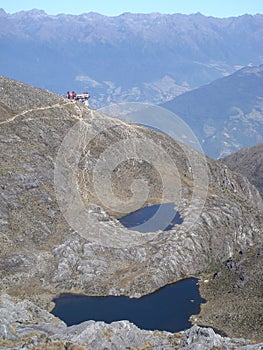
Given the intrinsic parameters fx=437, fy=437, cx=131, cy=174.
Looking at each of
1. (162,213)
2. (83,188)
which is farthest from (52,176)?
(162,213)

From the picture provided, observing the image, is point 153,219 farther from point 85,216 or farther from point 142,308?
point 142,308

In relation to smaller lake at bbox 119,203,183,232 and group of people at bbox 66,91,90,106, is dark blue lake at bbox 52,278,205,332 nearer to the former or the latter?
smaller lake at bbox 119,203,183,232

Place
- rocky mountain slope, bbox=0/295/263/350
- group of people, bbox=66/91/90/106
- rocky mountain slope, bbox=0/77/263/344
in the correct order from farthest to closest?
group of people, bbox=66/91/90/106, rocky mountain slope, bbox=0/77/263/344, rocky mountain slope, bbox=0/295/263/350

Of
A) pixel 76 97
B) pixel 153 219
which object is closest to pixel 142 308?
pixel 153 219

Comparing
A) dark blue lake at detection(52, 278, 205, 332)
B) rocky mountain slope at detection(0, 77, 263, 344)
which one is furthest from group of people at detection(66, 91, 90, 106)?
dark blue lake at detection(52, 278, 205, 332)

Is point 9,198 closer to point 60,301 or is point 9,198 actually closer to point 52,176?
point 52,176

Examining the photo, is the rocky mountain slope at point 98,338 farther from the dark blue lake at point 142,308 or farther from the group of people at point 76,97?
the group of people at point 76,97
